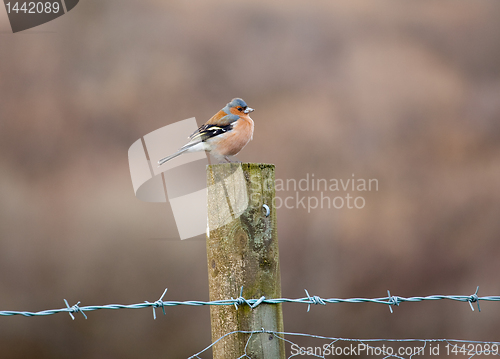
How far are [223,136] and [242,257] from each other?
2.07 meters

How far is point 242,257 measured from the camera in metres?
1.96

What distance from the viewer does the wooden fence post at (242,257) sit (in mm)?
1940

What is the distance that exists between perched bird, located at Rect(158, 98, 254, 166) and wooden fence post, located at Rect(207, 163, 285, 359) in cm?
186

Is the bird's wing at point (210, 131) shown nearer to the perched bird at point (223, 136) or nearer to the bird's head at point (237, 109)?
the perched bird at point (223, 136)

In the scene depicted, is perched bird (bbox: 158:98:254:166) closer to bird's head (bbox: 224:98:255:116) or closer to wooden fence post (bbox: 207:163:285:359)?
bird's head (bbox: 224:98:255:116)

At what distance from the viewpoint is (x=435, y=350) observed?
6.91 m

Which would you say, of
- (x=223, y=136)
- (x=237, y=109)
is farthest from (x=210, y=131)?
(x=237, y=109)

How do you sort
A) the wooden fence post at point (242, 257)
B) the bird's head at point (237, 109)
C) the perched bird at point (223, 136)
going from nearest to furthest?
the wooden fence post at point (242, 257), the perched bird at point (223, 136), the bird's head at point (237, 109)

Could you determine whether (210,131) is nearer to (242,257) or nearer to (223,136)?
(223,136)

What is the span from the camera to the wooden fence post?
1.94 meters

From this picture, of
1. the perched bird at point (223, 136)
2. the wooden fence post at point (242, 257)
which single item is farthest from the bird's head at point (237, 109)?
the wooden fence post at point (242, 257)

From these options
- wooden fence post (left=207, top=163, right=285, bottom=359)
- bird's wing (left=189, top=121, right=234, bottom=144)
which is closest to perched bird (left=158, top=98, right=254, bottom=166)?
bird's wing (left=189, top=121, right=234, bottom=144)

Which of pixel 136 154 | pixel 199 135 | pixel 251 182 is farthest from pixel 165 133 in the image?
pixel 251 182

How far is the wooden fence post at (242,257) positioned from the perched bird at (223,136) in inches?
73.2
